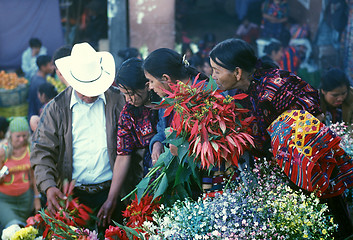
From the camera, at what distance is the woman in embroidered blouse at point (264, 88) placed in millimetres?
2270

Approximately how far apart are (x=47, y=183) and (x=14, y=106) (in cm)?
468

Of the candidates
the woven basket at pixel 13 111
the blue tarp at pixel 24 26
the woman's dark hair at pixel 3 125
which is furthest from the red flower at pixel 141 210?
the blue tarp at pixel 24 26

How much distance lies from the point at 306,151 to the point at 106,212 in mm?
1525

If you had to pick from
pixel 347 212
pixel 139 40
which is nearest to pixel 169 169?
pixel 347 212

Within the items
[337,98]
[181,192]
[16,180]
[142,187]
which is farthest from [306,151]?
[16,180]

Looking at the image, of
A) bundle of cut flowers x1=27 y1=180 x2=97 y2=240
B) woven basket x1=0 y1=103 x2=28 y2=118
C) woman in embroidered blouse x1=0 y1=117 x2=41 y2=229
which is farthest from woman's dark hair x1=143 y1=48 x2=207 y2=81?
woven basket x1=0 y1=103 x2=28 y2=118

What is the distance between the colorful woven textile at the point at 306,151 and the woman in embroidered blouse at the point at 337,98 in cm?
165

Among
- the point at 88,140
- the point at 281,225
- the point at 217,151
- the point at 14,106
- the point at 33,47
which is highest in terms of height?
the point at 217,151

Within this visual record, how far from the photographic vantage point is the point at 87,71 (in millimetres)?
3275

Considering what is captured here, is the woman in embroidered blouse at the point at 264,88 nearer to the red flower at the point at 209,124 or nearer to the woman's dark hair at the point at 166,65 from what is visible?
the red flower at the point at 209,124

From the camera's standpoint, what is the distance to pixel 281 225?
6.48ft

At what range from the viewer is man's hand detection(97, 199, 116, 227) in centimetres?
305

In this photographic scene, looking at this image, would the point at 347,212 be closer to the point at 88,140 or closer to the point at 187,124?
the point at 187,124

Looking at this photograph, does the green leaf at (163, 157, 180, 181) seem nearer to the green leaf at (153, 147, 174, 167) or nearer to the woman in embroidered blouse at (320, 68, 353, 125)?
the green leaf at (153, 147, 174, 167)
